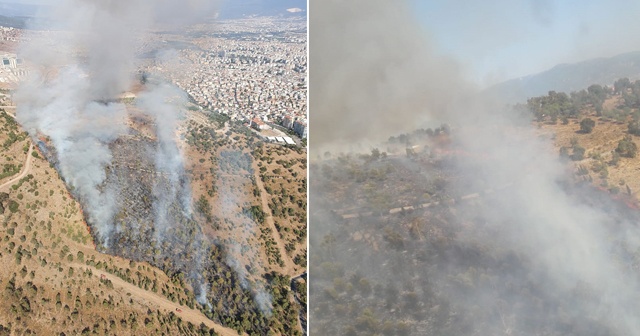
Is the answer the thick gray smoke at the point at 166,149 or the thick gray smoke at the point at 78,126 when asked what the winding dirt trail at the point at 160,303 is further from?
the thick gray smoke at the point at 166,149

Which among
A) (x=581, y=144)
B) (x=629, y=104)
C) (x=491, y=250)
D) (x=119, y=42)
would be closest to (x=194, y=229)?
(x=491, y=250)

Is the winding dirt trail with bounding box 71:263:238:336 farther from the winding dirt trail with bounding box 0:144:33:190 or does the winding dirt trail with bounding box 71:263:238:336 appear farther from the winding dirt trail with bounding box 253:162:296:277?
the winding dirt trail with bounding box 0:144:33:190

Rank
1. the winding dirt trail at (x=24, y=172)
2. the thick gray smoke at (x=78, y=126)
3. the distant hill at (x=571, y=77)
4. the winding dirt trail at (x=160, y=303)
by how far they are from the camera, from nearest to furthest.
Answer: the winding dirt trail at (x=160, y=303) → the winding dirt trail at (x=24, y=172) → the thick gray smoke at (x=78, y=126) → the distant hill at (x=571, y=77)

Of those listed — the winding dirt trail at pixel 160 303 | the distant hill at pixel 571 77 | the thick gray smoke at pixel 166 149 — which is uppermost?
the distant hill at pixel 571 77

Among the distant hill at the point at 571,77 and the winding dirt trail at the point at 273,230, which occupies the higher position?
the distant hill at the point at 571,77

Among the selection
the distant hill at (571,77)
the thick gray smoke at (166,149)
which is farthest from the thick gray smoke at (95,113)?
the distant hill at (571,77)

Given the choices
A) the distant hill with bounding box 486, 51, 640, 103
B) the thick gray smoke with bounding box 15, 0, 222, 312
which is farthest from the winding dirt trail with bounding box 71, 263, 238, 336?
the distant hill with bounding box 486, 51, 640, 103

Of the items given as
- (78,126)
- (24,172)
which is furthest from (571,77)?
(24,172)
